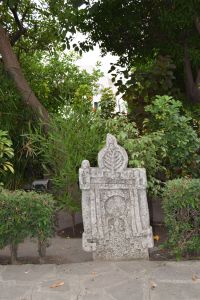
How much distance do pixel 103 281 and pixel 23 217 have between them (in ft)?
3.26

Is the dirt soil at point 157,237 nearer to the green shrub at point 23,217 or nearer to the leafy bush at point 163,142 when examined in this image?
the leafy bush at point 163,142

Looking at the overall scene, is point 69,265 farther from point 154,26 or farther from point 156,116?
point 154,26

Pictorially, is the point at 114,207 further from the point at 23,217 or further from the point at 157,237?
the point at 157,237

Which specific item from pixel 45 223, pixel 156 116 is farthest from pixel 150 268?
pixel 156 116

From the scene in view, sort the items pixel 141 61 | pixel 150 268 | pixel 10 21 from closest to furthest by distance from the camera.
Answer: pixel 150 268 → pixel 141 61 → pixel 10 21

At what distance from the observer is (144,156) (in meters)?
4.61

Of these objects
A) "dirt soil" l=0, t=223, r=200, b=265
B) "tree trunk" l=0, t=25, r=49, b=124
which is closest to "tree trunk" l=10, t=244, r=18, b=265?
"dirt soil" l=0, t=223, r=200, b=265

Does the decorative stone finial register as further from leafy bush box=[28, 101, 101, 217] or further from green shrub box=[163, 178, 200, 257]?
leafy bush box=[28, 101, 101, 217]

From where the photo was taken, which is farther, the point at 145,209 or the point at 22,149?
the point at 22,149

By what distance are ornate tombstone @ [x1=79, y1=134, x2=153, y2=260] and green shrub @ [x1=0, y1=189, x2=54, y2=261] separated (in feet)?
1.31

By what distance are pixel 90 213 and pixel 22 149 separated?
2.66 meters

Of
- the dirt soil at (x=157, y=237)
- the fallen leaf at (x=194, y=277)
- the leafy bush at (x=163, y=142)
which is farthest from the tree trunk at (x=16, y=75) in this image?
the fallen leaf at (x=194, y=277)

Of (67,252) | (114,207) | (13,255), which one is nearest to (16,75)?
(67,252)

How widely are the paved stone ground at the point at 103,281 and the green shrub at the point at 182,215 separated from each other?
191 mm
